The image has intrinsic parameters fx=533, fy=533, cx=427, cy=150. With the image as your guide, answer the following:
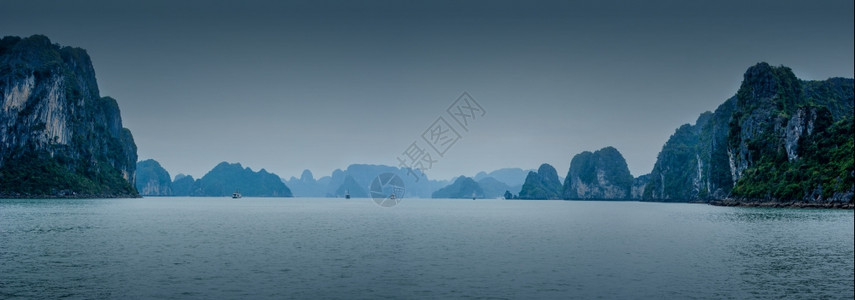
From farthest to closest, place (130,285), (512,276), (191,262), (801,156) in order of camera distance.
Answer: (801,156) < (191,262) < (512,276) < (130,285)

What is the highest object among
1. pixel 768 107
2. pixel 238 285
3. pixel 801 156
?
pixel 768 107

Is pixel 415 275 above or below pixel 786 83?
below

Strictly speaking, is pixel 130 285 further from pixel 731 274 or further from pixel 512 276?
pixel 731 274

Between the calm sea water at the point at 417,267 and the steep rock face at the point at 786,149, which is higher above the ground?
the steep rock face at the point at 786,149

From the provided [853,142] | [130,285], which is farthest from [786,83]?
[130,285]

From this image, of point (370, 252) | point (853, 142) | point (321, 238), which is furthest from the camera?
point (853, 142)

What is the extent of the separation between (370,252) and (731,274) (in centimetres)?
2406

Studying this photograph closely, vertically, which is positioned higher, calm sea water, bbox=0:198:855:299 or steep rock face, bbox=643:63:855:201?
steep rock face, bbox=643:63:855:201

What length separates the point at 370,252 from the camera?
4075 centimetres

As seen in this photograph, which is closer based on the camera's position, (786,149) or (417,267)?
(417,267)

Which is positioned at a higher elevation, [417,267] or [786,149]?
[786,149]

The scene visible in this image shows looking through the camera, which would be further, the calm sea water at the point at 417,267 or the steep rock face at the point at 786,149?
the steep rock face at the point at 786,149

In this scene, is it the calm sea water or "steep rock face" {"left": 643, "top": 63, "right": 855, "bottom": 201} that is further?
"steep rock face" {"left": 643, "top": 63, "right": 855, "bottom": 201}

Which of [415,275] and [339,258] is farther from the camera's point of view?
[339,258]
